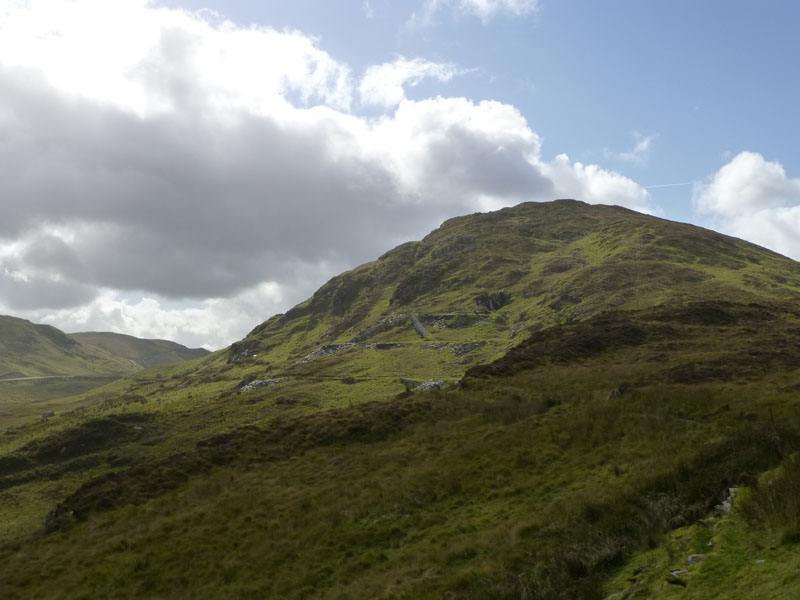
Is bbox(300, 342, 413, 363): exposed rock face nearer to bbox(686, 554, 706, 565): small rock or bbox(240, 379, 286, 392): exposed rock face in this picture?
bbox(240, 379, 286, 392): exposed rock face

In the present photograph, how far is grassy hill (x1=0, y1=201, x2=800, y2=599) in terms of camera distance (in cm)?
1399

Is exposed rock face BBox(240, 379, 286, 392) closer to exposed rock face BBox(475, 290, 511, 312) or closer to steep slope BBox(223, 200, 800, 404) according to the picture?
steep slope BBox(223, 200, 800, 404)

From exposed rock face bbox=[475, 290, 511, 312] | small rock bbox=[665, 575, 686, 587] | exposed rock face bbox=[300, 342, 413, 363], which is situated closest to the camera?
small rock bbox=[665, 575, 686, 587]

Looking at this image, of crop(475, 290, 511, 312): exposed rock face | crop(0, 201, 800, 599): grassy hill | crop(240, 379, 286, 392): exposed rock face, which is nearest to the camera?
crop(0, 201, 800, 599): grassy hill

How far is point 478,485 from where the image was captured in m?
24.9

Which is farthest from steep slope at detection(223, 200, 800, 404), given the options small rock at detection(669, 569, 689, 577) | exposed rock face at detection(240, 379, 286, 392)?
small rock at detection(669, 569, 689, 577)

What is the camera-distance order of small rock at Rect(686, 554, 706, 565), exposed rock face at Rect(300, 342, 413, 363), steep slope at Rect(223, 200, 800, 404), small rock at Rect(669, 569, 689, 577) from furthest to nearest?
exposed rock face at Rect(300, 342, 413, 363)
steep slope at Rect(223, 200, 800, 404)
small rock at Rect(686, 554, 706, 565)
small rock at Rect(669, 569, 689, 577)

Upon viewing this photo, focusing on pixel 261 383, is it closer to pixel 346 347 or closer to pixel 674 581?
pixel 346 347

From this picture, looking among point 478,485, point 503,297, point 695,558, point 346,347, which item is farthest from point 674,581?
point 503,297

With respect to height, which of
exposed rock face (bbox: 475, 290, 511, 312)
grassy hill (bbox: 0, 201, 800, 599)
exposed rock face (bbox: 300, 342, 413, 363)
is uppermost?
exposed rock face (bbox: 475, 290, 511, 312)

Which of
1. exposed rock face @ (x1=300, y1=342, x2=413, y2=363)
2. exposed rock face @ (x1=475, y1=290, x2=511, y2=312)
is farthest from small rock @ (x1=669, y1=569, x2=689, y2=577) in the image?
exposed rock face @ (x1=475, y1=290, x2=511, y2=312)

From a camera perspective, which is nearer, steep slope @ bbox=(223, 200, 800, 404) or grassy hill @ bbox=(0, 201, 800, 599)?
grassy hill @ bbox=(0, 201, 800, 599)

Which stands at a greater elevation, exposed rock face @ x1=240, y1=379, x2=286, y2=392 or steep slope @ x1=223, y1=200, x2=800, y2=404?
steep slope @ x1=223, y1=200, x2=800, y2=404

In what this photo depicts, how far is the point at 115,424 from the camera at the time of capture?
6450 cm
